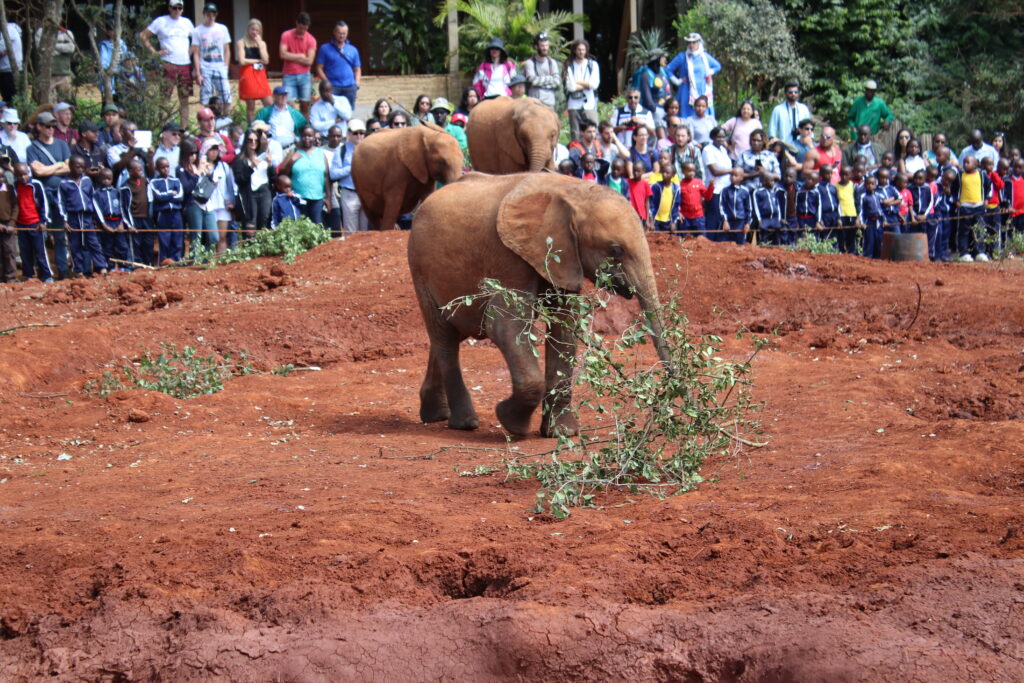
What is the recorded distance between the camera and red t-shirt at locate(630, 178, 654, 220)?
670 inches

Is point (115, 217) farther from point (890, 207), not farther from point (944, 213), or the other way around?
point (944, 213)

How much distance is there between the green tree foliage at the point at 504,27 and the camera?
79.9 feet

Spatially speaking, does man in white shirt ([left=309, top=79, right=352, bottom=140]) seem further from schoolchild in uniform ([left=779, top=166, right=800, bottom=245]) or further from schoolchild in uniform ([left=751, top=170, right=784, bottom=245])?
schoolchild in uniform ([left=779, top=166, right=800, bottom=245])

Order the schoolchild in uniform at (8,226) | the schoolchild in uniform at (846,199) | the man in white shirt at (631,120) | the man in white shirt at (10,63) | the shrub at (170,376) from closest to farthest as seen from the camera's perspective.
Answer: the shrub at (170,376) < the schoolchild in uniform at (8,226) < the schoolchild in uniform at (846,199) < the man in white shirt at (631,120) < the man in white shirt at (10,63)

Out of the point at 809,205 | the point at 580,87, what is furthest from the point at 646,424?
the point at 580,87

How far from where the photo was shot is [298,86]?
20219mm

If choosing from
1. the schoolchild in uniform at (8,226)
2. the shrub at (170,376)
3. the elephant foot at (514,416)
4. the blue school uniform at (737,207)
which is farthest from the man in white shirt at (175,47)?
the elephant foot at (514,416)

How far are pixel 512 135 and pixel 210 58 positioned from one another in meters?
7.03

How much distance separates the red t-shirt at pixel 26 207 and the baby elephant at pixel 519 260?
27.3ft

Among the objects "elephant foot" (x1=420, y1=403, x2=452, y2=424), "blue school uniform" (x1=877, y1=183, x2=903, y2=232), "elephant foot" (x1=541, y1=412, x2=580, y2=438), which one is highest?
"blue school uniform" (x1=877, y1=183, x2=903, y2=232)

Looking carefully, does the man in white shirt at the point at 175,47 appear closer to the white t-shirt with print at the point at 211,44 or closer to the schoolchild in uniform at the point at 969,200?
the white t-shirt with print at the point at 211,44

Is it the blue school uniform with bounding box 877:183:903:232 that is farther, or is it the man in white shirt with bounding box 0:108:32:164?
the blue school uniform with bounding box 877:183:903:232

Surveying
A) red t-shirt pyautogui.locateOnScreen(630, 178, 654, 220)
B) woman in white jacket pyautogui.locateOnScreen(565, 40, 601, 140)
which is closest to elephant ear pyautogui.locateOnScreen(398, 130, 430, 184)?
red t-shirt pyautogui.locateOnScreen(630, 178, 654, 220)

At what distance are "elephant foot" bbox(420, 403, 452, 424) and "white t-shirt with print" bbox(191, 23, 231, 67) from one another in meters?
11.9
